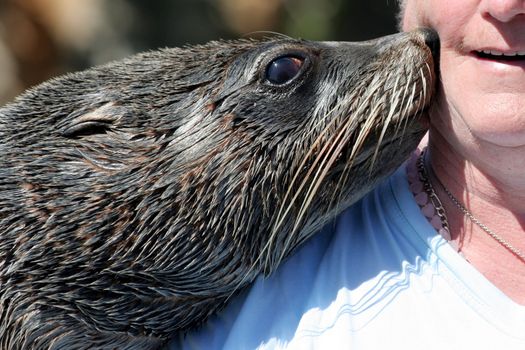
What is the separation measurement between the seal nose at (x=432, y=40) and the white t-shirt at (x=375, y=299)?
397mm

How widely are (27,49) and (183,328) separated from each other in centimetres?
550

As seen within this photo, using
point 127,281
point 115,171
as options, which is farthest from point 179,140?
point 127,281

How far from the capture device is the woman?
88.4 inches

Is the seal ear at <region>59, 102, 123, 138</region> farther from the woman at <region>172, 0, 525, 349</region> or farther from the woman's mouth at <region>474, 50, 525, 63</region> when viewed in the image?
the woman's mouth at <region>474, 50, 525, 63</region>

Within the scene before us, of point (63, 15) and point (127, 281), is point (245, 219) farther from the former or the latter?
point (63, 15)

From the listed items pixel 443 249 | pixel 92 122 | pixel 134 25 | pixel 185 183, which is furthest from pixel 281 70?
pixel 134 25

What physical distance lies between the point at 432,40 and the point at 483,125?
1.17 feet

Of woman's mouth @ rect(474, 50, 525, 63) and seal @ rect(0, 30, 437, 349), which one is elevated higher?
seal @ rect(0, 30, 437, 349)

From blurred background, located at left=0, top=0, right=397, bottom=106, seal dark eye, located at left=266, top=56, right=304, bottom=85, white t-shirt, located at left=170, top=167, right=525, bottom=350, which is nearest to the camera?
white t-shirt, located at left=170, top=167, right=525, bottom=350

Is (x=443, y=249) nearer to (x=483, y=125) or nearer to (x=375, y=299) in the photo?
(x=375, y=299)

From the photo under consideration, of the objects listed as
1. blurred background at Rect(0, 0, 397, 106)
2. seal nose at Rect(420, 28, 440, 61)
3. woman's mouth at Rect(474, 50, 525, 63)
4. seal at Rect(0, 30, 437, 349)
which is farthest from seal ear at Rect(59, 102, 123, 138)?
blurred background at Rect(0, 0, 397, 106)

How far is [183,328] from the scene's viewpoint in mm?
2496

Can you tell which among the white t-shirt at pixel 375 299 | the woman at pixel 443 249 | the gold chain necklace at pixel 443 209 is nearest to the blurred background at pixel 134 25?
the gold chain necklace at pixel 443 209

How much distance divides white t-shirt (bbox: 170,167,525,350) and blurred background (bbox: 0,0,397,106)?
4.88 metres
